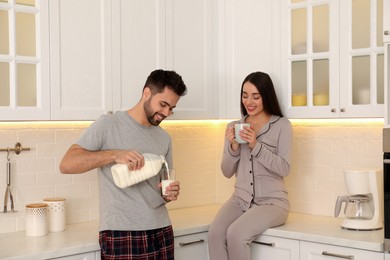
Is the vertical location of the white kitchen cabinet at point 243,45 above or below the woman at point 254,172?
above

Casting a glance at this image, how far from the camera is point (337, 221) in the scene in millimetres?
3680

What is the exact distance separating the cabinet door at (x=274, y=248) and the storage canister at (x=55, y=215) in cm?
109

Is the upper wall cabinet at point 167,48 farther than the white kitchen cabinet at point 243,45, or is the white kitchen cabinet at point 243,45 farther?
the white kitchen cabinet at point 243,45

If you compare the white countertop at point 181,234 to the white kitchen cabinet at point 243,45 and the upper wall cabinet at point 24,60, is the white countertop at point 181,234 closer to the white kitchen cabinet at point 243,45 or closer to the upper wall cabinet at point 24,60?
the upper wall cabinet at point 24,60

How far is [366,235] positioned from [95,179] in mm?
1616

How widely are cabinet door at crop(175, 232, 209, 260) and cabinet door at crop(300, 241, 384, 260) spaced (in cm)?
61

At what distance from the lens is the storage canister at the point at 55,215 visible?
3.42 metres

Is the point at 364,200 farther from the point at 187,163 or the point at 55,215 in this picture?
the point at 55,215

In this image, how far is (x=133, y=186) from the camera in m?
3.04

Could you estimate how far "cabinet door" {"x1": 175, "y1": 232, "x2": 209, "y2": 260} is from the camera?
3.51 m

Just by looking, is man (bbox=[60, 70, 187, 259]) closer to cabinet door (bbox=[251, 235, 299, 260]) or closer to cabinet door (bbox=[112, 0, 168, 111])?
cabinet door (bbox=[112, 0, 168, 111])

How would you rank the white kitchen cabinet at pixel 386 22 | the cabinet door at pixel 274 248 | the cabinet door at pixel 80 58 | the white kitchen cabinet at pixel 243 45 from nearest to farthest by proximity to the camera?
the white kitchen cabinet at pixel 386 22 < the cabinet door at pixel 80 58 < the cabinet door at pixel 274 248 < the white kitchen cabinet at pixel 243 45

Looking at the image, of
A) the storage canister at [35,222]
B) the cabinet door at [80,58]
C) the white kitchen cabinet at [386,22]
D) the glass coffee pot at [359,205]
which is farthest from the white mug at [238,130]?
the storage canister at [35,222]

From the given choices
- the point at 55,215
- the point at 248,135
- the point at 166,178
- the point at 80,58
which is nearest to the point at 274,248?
the point at 248,135
